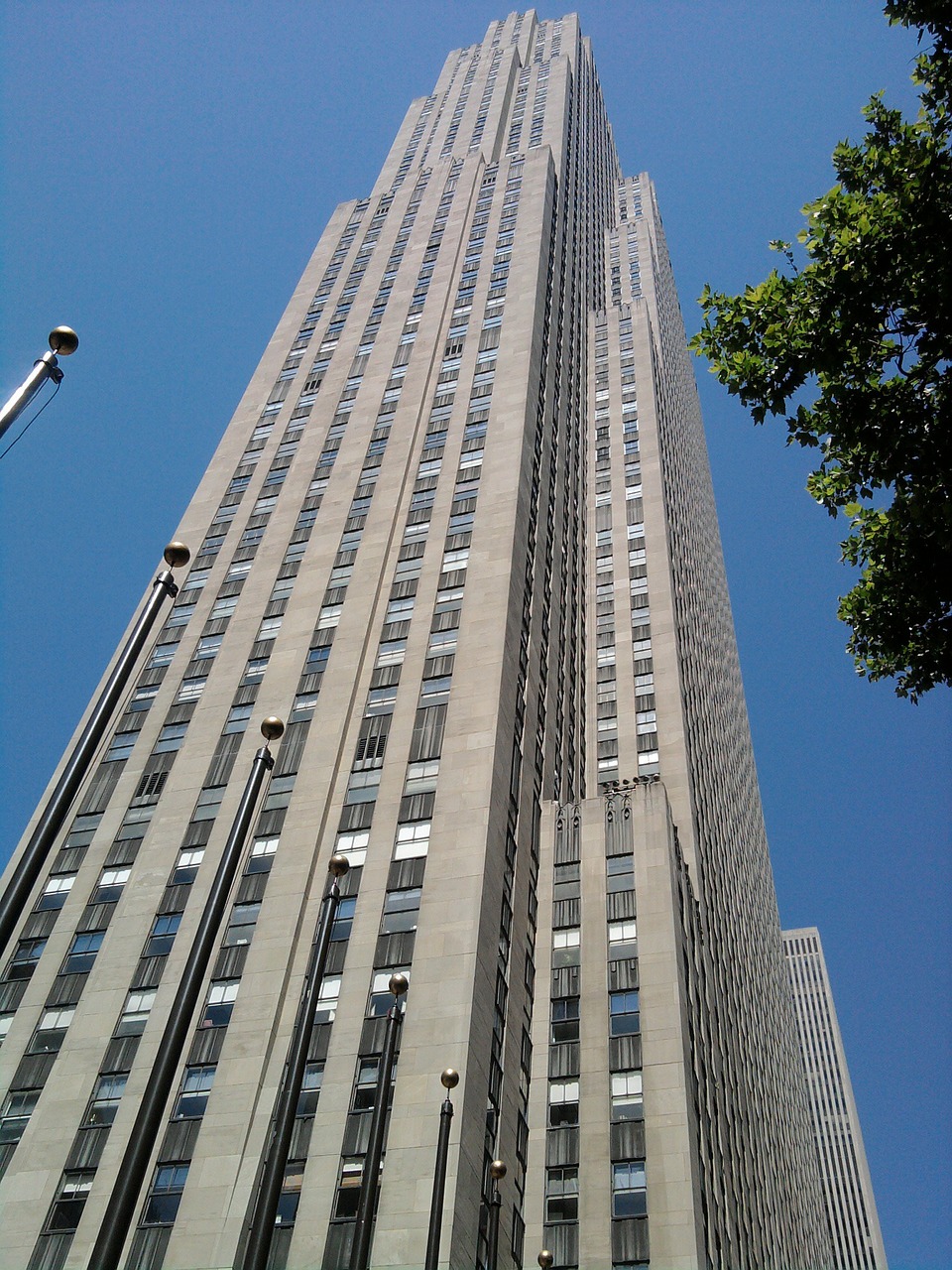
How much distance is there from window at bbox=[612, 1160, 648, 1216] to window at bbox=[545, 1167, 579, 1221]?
4.54 ft

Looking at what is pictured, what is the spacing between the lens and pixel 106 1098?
37531 mm

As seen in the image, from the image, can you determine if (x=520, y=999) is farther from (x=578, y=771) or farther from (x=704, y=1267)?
(x=578, y=771)

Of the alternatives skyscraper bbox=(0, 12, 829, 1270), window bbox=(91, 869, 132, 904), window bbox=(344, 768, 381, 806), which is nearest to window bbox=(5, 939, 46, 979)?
skyscraper bbox=(0, 12, 829, 1270)

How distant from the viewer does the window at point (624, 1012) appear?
42.9m

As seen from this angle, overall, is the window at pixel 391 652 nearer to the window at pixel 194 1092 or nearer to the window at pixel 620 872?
the window at pixel 620 872

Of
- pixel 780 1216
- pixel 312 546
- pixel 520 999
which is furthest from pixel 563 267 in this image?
pixel 780 1216

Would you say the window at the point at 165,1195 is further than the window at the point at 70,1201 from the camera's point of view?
No

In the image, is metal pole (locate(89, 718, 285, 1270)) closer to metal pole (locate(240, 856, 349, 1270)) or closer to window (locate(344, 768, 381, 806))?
metal pole (locate(240, 856, 349, 1270))

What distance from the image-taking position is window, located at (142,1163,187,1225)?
34.2 meters

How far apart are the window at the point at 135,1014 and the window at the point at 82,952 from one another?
287cm

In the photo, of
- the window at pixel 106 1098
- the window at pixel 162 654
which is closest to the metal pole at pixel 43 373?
the window at pixel 106 1098

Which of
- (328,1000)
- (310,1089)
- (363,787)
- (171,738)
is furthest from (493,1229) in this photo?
(171,738)

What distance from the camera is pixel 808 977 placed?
601 ft

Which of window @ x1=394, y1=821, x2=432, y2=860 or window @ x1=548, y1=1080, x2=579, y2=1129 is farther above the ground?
window @ x1=394, y1=821, x2=432, y2=860
